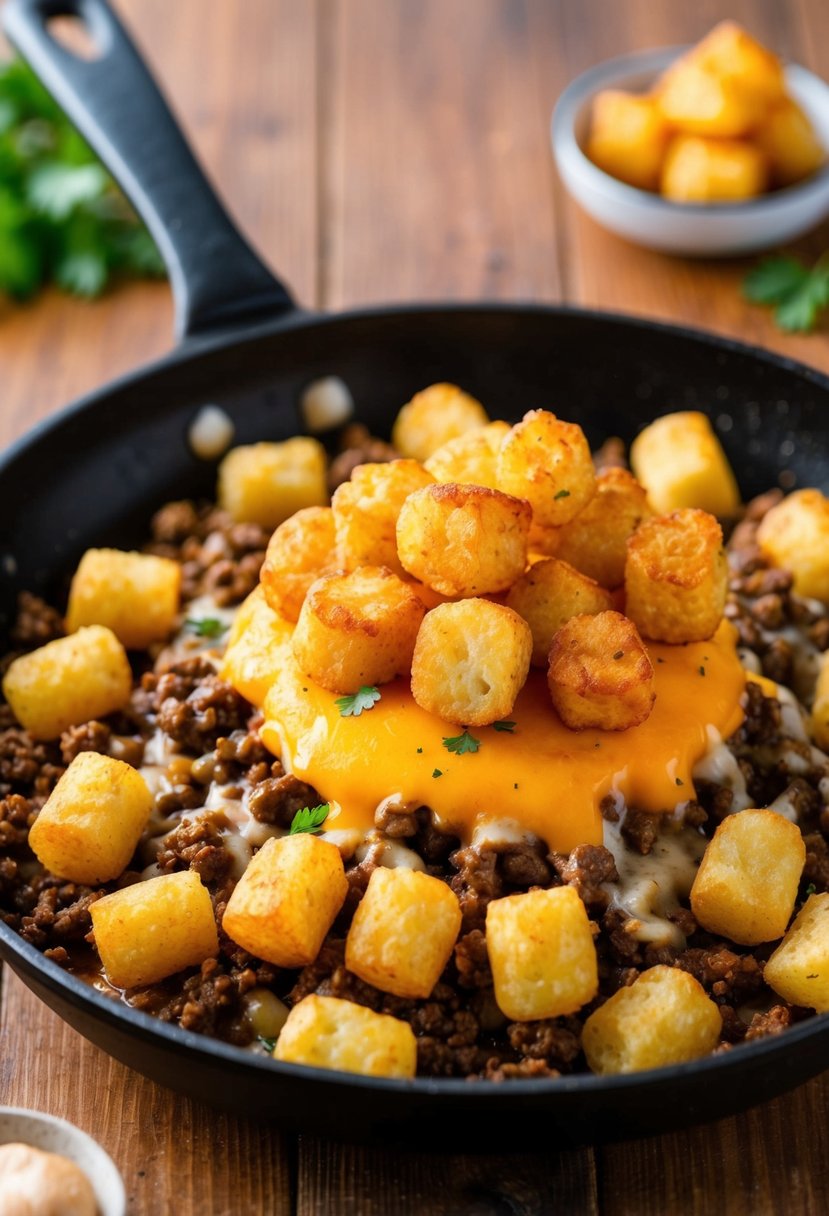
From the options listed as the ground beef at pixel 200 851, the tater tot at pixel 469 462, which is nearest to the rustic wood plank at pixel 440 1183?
the ground beef at pixel 200 851

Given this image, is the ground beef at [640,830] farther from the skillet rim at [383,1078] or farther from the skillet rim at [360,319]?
the skillet rim at [360,319]

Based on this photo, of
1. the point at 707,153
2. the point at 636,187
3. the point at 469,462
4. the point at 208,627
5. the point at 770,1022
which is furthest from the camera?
the point at 636,187

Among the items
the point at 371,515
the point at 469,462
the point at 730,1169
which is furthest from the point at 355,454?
the point at 730,1169

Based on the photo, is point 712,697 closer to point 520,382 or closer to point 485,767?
point 485,767

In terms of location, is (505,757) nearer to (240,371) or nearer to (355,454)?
(355,454)

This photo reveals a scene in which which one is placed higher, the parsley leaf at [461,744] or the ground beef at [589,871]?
the parsley leaf at [461,744]

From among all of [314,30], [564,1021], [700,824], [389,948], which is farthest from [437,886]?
[314,30]
